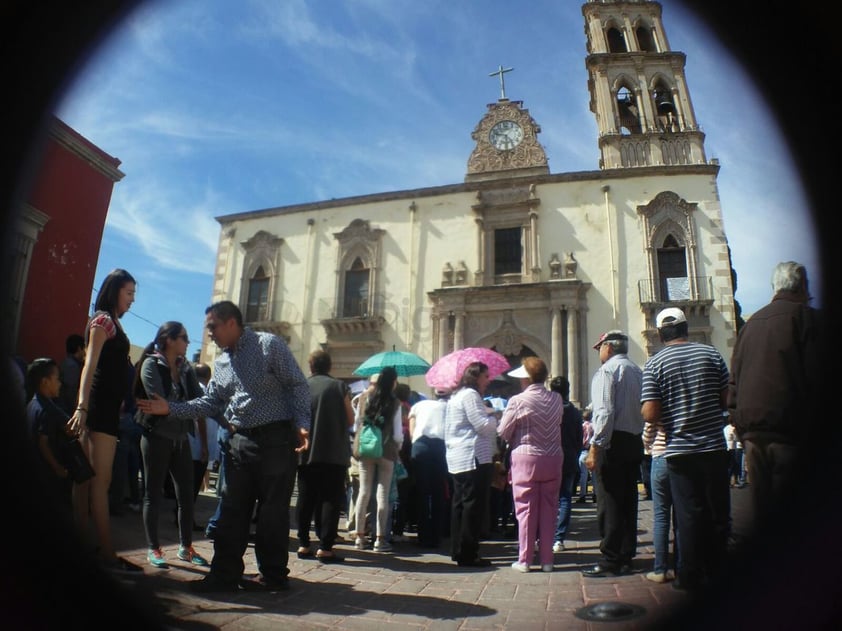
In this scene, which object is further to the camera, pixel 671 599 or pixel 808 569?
pixel 671 599

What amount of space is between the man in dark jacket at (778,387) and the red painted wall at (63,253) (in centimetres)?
693

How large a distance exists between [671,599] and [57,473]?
3563 mm

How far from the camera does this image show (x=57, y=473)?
3.03 meters

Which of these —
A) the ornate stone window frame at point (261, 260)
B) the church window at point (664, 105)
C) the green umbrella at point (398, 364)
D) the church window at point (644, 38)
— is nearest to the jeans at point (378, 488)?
the green umbrella at point (398, 364)

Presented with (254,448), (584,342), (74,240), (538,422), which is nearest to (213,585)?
(254,448)

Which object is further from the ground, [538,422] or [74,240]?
[74,240]

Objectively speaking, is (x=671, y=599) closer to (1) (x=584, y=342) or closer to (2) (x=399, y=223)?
(1) (x=584, y=342)

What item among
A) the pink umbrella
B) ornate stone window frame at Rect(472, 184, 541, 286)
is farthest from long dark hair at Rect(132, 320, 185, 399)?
ornate stone window frame at Rect(472, 184, 541, 286)

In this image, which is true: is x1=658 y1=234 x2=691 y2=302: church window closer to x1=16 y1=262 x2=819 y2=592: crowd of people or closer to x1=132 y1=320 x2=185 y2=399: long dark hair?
x1=16 y1=262 x2=819 y2=592: crowd of people

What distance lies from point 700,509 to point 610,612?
82 centimetres

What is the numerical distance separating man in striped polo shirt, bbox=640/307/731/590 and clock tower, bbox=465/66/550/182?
53.1ft

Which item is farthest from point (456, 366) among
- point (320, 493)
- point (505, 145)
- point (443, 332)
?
point (505, 145)

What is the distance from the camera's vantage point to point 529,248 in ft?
57.6

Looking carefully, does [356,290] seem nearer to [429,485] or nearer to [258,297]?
[258,297]
